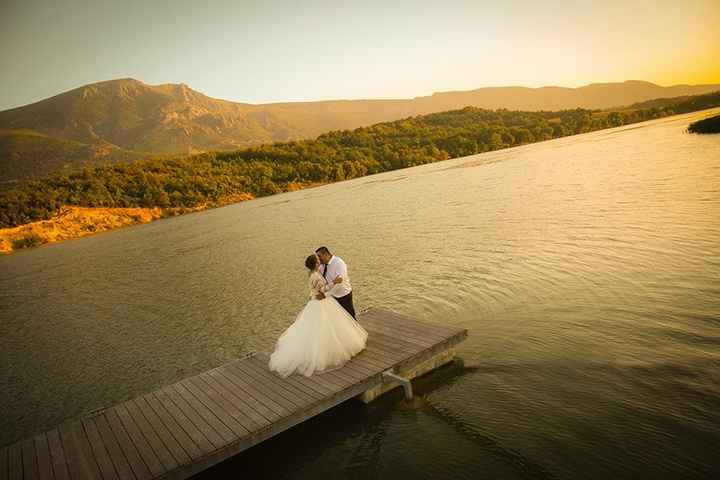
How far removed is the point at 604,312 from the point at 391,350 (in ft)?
22.2

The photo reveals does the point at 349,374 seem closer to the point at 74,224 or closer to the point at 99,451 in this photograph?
the point at 99,451

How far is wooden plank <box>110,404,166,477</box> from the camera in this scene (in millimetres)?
6945

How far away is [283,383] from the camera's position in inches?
362

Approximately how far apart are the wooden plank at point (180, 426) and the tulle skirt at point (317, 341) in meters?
2.18

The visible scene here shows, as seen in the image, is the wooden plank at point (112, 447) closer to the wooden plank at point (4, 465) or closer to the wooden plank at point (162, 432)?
the wooden plank at point (162, 432)

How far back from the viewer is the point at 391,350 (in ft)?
32.9

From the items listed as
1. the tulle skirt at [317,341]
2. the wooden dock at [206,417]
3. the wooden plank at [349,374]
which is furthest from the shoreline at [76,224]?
the wooden plank at [349,374]

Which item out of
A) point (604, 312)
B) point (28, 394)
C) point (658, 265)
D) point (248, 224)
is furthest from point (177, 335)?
point (248, 224)

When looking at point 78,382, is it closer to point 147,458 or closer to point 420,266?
point 147,458

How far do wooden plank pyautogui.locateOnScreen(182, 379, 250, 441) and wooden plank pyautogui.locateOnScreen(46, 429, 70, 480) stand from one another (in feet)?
8.16

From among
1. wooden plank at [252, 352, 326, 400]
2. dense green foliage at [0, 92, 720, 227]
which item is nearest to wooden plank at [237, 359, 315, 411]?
wooden plank at [252, 352, 326, 400]

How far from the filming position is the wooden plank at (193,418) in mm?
7434

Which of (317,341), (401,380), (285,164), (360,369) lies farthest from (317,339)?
(285,164)

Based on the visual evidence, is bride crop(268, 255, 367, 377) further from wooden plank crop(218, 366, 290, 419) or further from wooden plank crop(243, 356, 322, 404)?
wooden plank crop(218, 366, 290, 419)
